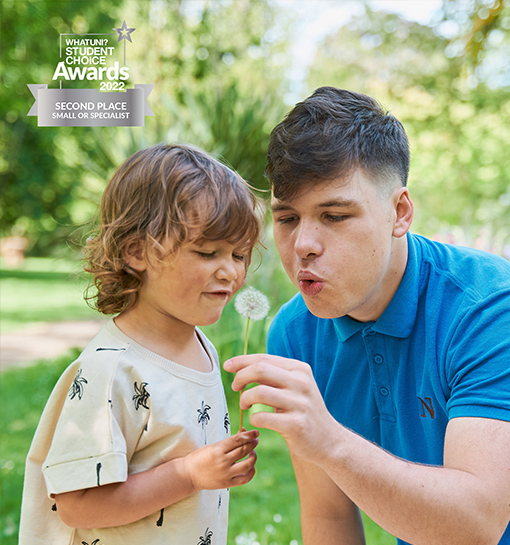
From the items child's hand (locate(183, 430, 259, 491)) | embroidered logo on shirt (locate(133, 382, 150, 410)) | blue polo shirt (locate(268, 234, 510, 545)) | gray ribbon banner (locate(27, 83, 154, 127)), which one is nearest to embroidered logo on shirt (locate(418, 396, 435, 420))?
blue polo shirt (locate(268, 234, 510, 545))

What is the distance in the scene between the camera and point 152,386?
61.5 inches

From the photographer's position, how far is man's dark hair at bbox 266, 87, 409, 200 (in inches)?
69.9

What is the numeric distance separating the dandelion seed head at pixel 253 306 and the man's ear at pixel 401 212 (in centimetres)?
55

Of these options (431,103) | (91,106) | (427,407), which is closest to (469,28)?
(431,103)

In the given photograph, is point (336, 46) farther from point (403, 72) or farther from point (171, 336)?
point (171, 336)

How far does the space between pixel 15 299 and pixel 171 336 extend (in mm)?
14257

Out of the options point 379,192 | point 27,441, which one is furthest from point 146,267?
point 27,441

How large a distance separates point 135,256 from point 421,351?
1020 mm

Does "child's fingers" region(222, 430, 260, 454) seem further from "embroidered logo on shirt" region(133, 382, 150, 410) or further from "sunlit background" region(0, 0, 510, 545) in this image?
"sunlit background" region(0, 0, 510, 545)

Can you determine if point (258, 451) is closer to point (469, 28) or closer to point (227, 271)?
point (227, 271)

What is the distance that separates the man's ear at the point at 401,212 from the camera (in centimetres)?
191

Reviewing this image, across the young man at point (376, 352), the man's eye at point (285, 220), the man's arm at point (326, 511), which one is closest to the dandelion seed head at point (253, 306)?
the young man at point (376, 352)

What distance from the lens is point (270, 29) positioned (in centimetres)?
1516

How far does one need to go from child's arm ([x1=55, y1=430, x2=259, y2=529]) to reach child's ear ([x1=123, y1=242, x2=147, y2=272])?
597 mm
